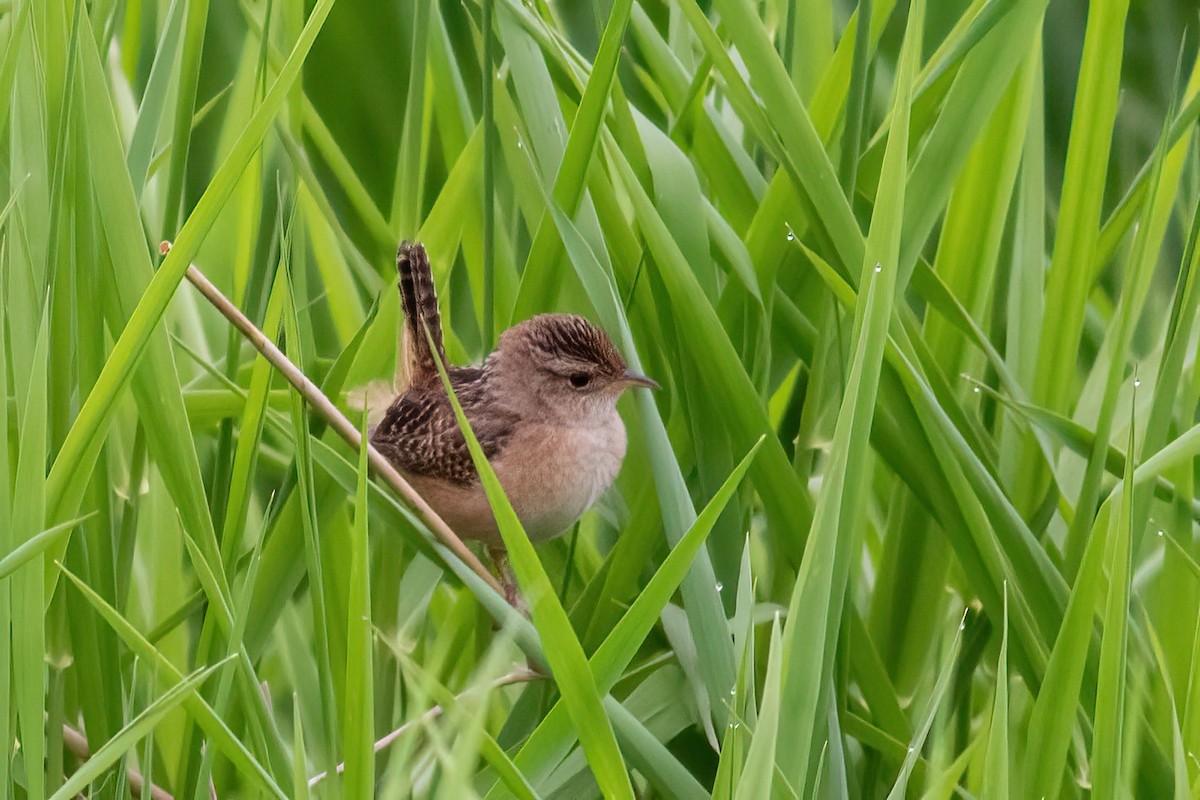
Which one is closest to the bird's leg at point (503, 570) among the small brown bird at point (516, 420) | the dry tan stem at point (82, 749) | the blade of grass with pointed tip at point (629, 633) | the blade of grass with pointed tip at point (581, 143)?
the small brown bird at point (516, 420)

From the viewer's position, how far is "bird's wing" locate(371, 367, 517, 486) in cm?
285

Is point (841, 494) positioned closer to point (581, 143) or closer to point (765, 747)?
point (765, 747)

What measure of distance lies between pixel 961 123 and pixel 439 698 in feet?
3.94

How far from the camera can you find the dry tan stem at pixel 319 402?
190 centimetres

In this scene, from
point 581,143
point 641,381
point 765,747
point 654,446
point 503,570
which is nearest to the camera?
point 765,747

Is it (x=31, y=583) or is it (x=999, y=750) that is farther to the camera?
(x=31, y=583)

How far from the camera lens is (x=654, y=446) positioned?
208 cm

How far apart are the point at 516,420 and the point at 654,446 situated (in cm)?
96

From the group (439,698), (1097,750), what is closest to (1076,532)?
(1097,750)

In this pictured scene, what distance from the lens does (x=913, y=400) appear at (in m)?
2.10

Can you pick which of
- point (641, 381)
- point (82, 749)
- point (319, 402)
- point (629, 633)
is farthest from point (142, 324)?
point (641, 381)

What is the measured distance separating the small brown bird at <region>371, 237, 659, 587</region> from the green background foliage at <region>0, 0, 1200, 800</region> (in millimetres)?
78

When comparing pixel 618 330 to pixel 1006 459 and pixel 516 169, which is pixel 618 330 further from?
pixel 1006 459

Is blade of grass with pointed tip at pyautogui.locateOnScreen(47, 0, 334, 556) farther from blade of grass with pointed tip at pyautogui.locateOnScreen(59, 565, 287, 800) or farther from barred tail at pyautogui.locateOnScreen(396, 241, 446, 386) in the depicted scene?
barred tail at pyautogui.locateOnScreen(396, 241, 446, 386)
